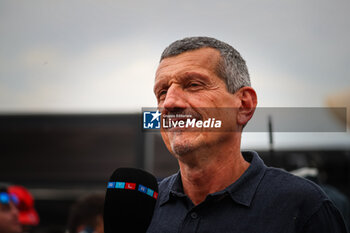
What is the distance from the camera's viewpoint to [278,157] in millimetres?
1155

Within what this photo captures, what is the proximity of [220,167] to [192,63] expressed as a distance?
0.31 metres

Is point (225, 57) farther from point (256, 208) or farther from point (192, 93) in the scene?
point (256, 208)

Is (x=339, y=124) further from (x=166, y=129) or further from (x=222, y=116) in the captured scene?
(x=166, y=129)

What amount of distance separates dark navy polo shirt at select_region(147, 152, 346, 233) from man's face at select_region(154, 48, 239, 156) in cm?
17

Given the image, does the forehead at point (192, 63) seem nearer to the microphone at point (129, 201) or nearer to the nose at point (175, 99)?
the nose at point (175, 99)

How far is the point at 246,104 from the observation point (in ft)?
3.26

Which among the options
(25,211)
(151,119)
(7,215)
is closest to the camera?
(151,119)

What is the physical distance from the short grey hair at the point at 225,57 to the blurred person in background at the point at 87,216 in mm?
1440

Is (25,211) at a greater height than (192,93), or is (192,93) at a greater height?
(192,93)

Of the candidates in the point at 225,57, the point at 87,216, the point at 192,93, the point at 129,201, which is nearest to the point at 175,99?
the point at 192,93

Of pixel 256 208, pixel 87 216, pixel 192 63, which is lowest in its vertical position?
pixel 87 216

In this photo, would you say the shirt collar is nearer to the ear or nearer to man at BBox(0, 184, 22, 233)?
the ear

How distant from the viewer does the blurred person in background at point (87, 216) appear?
83.0 inches

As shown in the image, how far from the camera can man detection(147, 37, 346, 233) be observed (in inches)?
35.9
